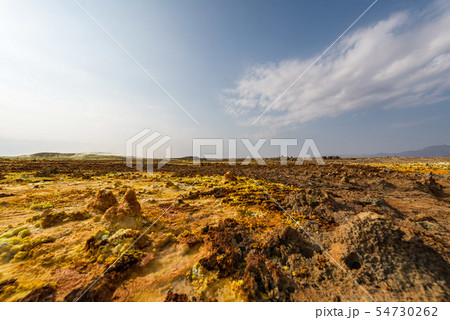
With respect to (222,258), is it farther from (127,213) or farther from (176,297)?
(127,213)

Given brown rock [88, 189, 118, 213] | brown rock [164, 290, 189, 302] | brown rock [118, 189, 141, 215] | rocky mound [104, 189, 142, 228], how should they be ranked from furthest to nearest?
brown rock [88, 189, 118, 213], brown rock [118, 189, 141, 215], rocky mound [104, 189, 142, 228], brown rock [164, 290, 189, 302]

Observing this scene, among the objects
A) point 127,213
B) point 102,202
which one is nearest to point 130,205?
point 127,213

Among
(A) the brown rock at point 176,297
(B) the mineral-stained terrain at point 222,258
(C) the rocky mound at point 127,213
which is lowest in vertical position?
(A) the brown rock at point 176,297

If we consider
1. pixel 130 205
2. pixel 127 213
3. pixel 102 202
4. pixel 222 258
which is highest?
pixel 130 205

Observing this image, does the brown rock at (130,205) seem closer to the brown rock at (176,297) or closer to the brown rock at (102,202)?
the brown rock at (102,202)

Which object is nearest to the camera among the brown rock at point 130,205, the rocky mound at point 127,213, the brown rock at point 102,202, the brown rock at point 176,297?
the brown rock at point 176,297

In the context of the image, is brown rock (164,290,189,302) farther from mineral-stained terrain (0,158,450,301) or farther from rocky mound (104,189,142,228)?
rocky mound (104,189,142,228)

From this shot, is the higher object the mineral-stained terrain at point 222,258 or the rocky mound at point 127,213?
the rocky mound at point 127,213

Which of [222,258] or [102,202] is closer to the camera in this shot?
[222,258]

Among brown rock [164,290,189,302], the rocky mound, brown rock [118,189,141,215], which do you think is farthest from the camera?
brown rock [118,189,141,215]

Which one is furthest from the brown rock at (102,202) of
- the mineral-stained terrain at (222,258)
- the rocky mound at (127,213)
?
the rocky mound at (127,213)

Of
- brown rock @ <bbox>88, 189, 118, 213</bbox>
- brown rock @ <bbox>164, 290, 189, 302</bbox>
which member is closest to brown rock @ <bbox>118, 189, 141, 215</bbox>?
brown rock @ <bbox>88, 189, 118, 213</bbox>

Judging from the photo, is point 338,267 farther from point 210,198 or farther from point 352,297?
point 210,198
